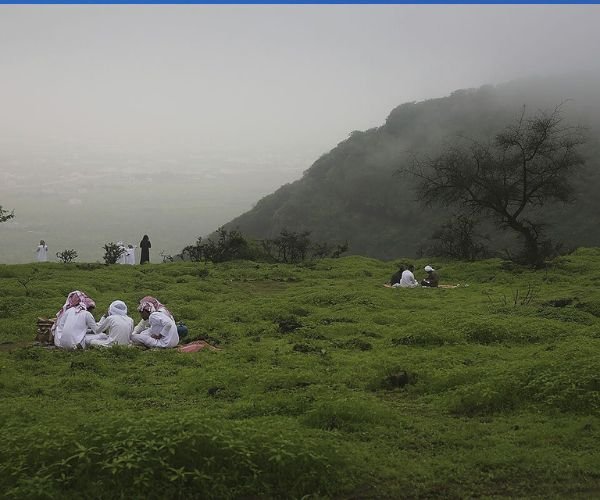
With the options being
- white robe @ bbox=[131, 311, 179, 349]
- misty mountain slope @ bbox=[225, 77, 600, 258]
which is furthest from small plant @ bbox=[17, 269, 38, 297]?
misty mountain slope @ bbox=[225, 77, 600, 258]

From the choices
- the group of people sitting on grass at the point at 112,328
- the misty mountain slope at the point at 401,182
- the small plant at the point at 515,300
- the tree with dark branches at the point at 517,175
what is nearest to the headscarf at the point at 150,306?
the group of people sitting on grass at the point at 112,328

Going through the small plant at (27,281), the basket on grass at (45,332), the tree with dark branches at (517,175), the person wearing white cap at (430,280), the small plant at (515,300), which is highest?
the tree with dark branches at (517,175)

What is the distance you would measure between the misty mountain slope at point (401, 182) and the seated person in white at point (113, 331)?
170ft

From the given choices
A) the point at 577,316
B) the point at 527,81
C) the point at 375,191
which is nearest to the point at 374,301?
the point at 577,316

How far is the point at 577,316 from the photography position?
1614 cm

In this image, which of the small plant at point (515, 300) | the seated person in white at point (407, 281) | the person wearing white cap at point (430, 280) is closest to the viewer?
the small plant at point (515, 300)

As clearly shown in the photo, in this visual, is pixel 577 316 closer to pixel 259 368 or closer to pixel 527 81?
pixel 259 368

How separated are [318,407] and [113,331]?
21.6 feet

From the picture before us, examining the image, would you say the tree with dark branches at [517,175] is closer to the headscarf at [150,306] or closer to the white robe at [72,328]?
the headscarf at [150,306]

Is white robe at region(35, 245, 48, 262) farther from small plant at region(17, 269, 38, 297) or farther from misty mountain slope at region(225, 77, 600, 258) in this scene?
misty mountain slope at region(225, 77, 600, 258)

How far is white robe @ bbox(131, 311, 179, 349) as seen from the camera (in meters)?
13.7

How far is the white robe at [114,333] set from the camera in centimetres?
1366

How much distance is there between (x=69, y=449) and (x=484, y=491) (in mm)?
4373

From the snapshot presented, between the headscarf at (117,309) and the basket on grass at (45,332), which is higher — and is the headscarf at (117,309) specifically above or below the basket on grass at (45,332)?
above
